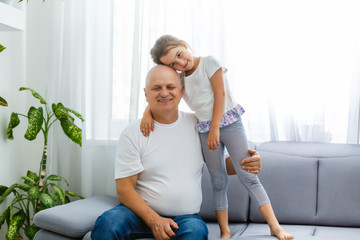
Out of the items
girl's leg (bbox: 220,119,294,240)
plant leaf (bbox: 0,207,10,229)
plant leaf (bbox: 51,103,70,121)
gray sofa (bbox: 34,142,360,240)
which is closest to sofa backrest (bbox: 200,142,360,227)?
gray sofa (bbox: 34,142,360,240)

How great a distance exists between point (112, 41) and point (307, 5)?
4.33 ft

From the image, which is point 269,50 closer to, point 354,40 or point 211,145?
point 354,40

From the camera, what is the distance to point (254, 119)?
116 inches

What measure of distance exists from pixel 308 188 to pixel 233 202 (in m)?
0.43

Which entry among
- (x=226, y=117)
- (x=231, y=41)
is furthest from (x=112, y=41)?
(x=226, y=117)

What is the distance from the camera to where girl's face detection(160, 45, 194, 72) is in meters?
2.05

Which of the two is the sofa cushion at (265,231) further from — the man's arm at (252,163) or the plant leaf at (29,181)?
the plant leaf at (29,181)

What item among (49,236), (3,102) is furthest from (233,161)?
(3,102)

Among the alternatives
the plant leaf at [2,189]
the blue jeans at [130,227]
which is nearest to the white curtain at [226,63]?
the plant leaf at [2,189]

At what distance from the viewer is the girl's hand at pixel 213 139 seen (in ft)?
6.75

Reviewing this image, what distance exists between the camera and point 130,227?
2.07m

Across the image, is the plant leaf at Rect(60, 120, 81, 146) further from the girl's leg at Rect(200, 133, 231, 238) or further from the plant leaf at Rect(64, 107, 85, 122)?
the girl's leg at Rect(200, 133, 231, 238)

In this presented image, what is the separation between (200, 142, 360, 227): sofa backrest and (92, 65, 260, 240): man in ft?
1.55

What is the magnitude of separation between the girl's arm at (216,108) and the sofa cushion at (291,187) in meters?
0.64
